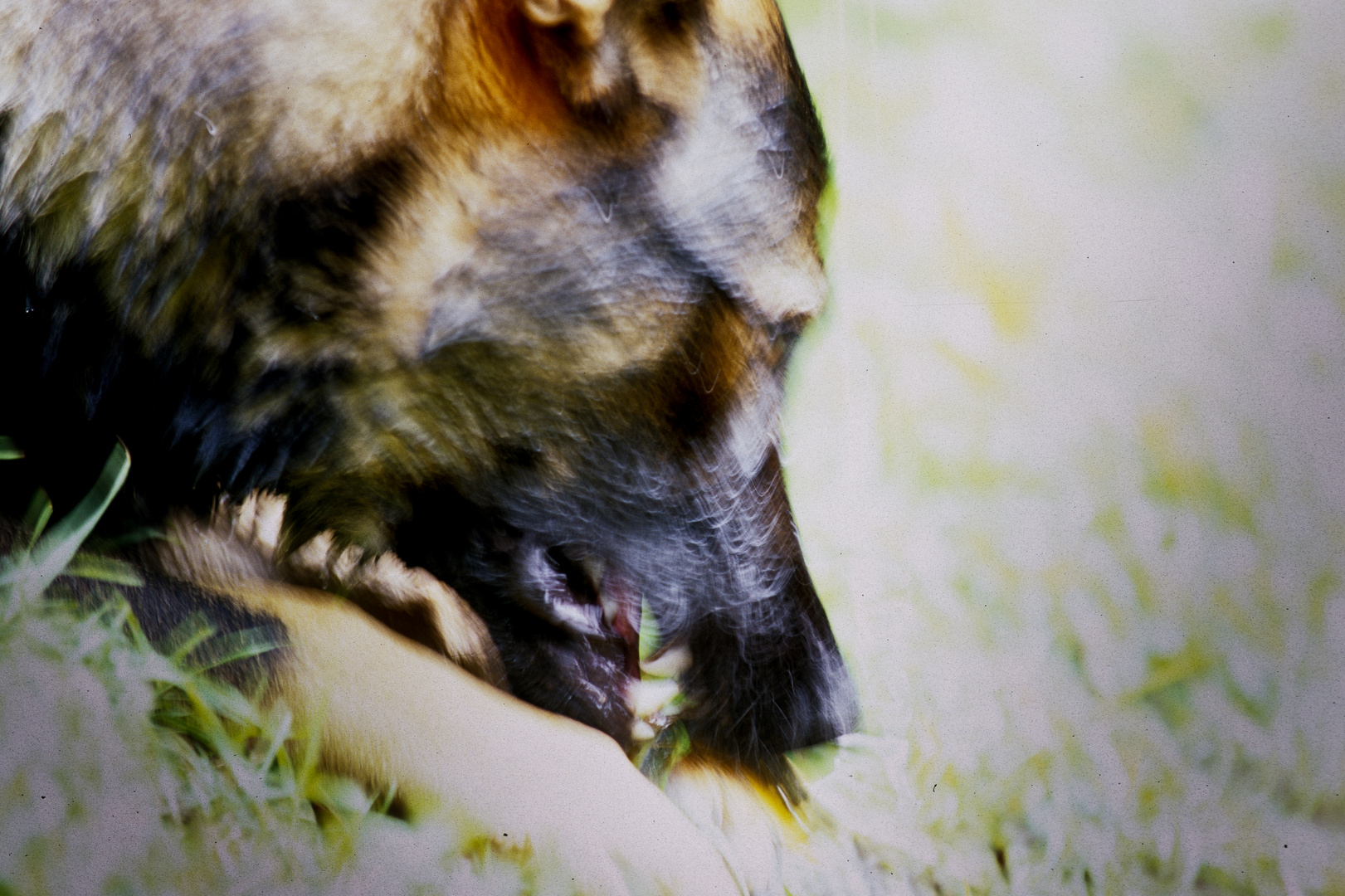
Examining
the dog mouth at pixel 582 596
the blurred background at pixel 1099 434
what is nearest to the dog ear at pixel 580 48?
the blurred background at pixel 1099 434

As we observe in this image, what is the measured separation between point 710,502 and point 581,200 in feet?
1.03

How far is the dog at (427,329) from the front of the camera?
928mm

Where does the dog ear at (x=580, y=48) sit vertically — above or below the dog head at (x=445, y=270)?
above

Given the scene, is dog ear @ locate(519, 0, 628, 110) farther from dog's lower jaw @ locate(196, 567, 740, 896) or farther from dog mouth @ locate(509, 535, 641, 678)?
dog's lower jaw @ locate(196, 567, 740, 896)

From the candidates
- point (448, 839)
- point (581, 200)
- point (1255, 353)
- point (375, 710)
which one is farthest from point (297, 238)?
point (1255, 353)

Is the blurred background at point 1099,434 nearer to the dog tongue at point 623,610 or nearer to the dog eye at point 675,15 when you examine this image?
the dog eye at point 675,15

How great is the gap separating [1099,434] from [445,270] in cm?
60

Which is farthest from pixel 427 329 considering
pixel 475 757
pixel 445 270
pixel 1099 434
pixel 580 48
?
pixel 1099 434

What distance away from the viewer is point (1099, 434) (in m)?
0.89

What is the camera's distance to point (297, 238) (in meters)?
0.94

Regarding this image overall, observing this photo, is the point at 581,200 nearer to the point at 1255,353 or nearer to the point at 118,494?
the point at 118,494

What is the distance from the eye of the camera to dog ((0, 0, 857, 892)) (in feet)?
3.04

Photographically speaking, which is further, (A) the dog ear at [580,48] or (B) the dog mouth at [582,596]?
(B) the dog mouth at [582,596]

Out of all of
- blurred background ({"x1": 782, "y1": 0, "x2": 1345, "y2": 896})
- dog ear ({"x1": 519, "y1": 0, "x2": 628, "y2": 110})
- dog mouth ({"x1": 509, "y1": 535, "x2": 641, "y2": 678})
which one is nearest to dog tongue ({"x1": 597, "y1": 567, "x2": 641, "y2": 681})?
dog mouth ({"x1": 509, "y1": 535, "x2": 641, "y2": 678})
